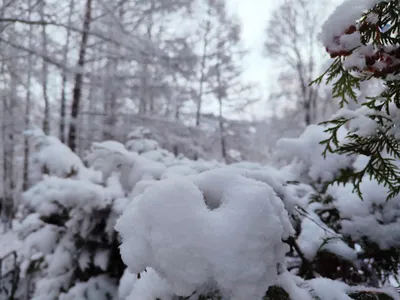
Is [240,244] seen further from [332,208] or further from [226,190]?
[332,208]

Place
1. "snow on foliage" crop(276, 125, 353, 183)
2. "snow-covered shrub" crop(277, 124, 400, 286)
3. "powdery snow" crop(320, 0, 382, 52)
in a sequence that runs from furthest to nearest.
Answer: "snow on foliage" crop(276, 125, 353, 183) < "snow-covered shrub" crop(277, 124, 400, 286) < "powdery snow" crop(320, 0, 382, 52)

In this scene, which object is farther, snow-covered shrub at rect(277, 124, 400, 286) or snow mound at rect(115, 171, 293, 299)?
snow-covered shrub at rect(277, 124, 400, 286)

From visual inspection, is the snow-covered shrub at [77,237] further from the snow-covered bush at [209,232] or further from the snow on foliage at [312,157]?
the snow on foliage at [312,157]

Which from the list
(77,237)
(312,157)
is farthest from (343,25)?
(77,237)

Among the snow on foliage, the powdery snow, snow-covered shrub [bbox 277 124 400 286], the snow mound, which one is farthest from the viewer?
the snow on foliage

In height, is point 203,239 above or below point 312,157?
below

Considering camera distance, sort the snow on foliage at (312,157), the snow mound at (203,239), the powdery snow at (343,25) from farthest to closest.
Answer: the snow on foliage at (312,157) < the powdery snow at (343,25) < the snow mound at (203,239)

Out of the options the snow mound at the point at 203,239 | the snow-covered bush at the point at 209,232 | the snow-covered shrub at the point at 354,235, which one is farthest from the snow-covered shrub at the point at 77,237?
the snow mound at the point at 203,239

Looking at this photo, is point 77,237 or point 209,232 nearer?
point 209,232

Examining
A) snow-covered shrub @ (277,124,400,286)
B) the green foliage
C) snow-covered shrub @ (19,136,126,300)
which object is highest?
the green foliage

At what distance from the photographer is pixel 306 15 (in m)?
15.4

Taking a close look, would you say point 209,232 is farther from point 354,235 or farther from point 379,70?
point 354,235

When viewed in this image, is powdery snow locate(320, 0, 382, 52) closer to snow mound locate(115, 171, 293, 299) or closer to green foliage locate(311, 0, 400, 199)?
green foliage locate(311, 0, 400, 199)

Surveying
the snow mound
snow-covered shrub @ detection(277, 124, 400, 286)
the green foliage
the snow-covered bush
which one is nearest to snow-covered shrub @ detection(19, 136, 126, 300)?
the snow-covered bush
